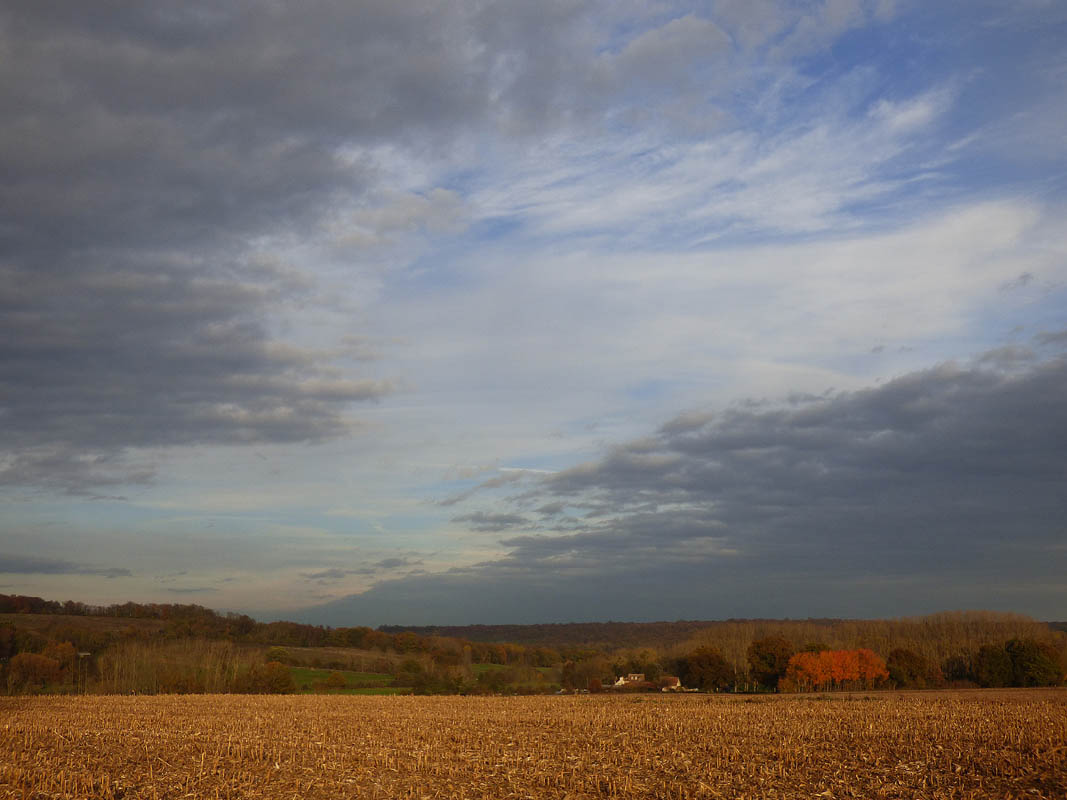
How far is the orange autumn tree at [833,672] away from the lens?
10481 centimetres

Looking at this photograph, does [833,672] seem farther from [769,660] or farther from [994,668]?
[994,668]

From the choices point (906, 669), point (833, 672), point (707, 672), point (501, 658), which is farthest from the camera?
point (501, 658)

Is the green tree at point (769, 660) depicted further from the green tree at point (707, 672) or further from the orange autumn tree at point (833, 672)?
the green tree at point (707, 672)

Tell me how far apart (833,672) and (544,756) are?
86.6 m

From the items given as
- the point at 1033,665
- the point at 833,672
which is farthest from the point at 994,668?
the point at 833,672

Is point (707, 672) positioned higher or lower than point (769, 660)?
lower

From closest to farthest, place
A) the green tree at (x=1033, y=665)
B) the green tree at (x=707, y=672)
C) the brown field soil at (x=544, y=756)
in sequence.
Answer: the brown field soil at (x=544, y=756), the green tree at (x=1033, y=665), the green tree at (x=707, y=672)

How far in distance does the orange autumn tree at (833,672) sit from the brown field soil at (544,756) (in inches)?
2308

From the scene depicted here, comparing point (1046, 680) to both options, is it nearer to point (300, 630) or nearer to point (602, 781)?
point (602, 781)

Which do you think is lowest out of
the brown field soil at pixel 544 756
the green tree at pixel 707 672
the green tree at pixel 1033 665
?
the green tree at pixel 707 672

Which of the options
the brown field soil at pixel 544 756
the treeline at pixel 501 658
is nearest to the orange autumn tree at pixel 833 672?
the treeline at pixel 501 658

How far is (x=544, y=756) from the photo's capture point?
29594 millimetres

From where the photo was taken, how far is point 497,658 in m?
147

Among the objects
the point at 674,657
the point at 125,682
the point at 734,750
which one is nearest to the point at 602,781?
the point at 734,750
